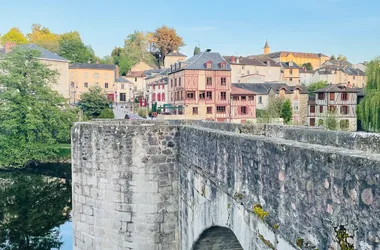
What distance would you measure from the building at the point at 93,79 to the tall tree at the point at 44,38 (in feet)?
48.2

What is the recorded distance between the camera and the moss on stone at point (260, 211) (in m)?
4.42

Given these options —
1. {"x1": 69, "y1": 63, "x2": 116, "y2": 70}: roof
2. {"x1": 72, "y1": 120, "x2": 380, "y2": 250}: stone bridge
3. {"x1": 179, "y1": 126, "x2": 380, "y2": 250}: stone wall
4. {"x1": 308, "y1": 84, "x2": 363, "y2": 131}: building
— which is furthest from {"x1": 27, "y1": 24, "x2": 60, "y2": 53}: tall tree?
{"x1": 179, "y1": 126, "x2": 380, "y2": 250}: stone wall

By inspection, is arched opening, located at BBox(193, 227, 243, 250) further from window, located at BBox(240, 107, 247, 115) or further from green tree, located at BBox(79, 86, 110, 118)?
green tree, located at BBox(79, 86, 110, 118)

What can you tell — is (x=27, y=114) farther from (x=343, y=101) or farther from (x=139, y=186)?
(x=343, y=101)

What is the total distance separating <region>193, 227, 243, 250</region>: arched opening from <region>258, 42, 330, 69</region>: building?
277ft

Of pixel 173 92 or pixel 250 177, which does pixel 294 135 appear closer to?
pixel 250 177

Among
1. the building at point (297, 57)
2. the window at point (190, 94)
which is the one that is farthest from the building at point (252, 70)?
the window at point (190, 94)

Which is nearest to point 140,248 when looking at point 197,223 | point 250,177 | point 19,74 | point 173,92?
point 197,223

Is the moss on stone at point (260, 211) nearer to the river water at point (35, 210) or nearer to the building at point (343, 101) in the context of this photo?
the river water at point (35, 210)

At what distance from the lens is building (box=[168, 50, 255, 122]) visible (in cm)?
4009

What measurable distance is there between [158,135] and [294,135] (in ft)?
9.11

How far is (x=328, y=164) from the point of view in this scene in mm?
3297

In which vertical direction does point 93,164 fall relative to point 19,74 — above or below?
below

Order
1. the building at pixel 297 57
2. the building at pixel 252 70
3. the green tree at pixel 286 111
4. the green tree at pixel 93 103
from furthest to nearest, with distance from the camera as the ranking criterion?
the building at pixel 297 57 < the building at pixel 252 70 < the green tree at pixel 93 103 < the green tree at pixel 286 111
